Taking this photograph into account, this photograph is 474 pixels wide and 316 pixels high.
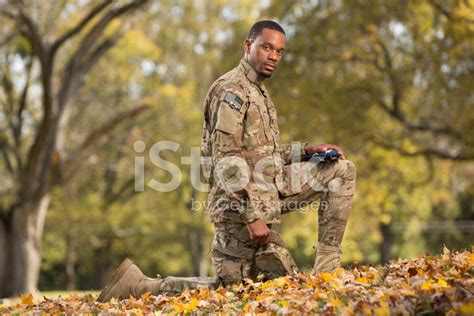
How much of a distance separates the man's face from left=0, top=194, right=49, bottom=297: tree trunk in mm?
13243

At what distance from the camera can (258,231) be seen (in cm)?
595

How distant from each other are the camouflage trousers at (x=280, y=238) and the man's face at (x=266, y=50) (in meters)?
0.87

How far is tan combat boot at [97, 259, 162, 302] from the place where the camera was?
6.61 m

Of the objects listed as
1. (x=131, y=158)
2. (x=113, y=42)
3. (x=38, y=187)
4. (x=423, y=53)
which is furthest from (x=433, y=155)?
(x=131, y=158)

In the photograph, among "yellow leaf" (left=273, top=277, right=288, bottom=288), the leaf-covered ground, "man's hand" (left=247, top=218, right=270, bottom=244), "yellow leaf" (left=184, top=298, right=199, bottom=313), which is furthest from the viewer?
"man's hand" (left=247, top=218, right=270, bottom=244)

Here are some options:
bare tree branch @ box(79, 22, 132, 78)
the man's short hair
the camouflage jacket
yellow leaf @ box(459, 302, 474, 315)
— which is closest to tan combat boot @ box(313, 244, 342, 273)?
the camouflage jacket

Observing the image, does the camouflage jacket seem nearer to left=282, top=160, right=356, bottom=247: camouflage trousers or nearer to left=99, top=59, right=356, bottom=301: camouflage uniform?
left=99, top=59, right=356, bottom=301: camouflage uniform

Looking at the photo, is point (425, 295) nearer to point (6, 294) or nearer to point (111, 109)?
point (6, 294)

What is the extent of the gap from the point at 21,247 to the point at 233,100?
14.2 metres

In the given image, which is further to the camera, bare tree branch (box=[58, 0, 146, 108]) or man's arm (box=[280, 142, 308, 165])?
bare tree branch (box=[58, 0, 146, 108])

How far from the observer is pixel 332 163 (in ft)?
20.7

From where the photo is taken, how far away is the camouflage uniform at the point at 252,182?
6102 mm

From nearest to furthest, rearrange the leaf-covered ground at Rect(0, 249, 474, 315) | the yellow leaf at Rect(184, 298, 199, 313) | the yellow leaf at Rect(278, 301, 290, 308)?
the leaf-covered ground at Rect(0, 249, 474, 315) < the yellow leaf at Rect(278, 301, 290, 308) < the yellow leaf at Rect(184, 298, 199, 313)

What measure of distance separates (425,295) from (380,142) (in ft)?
56.9
